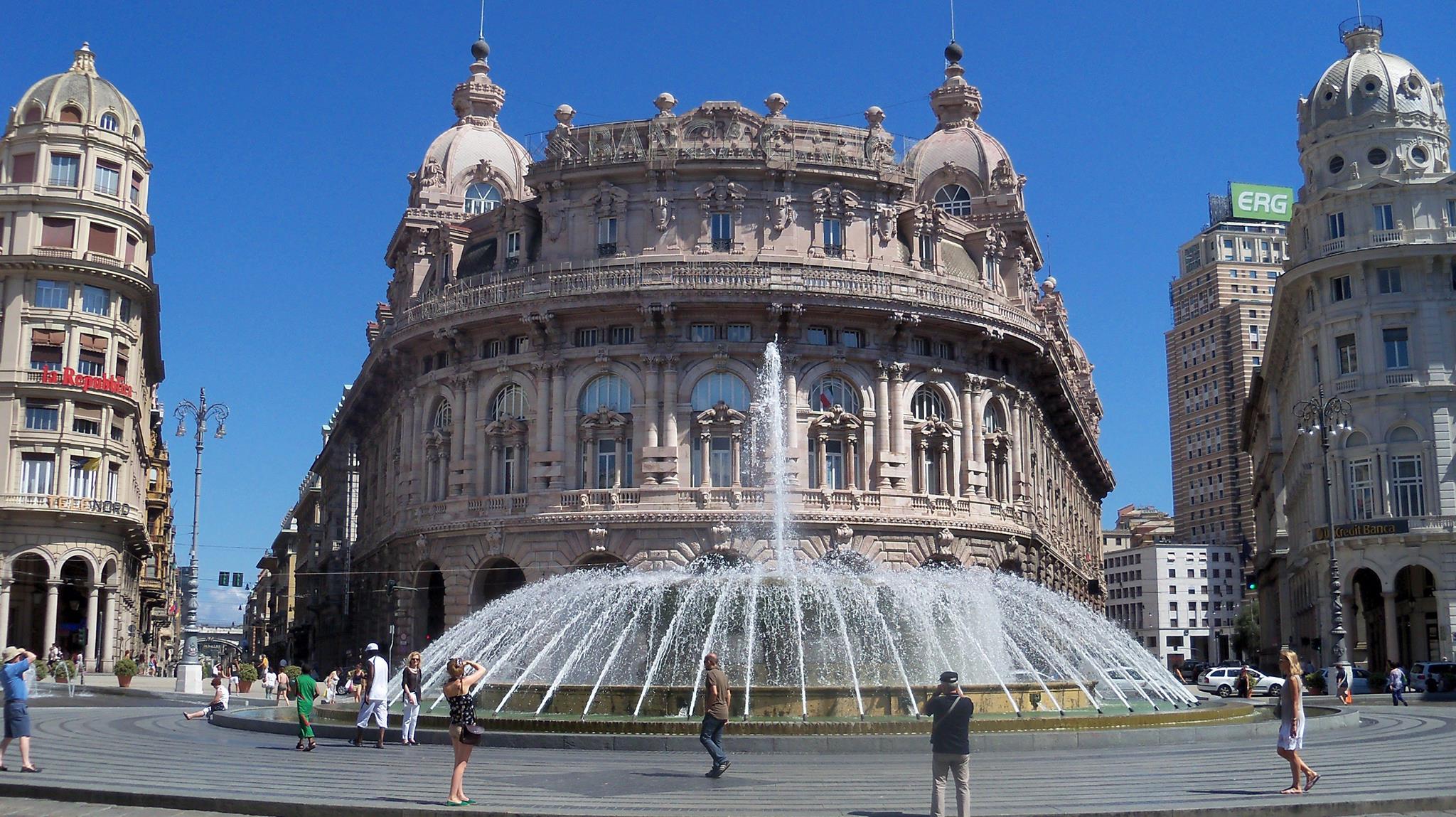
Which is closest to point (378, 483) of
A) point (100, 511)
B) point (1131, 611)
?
point (100, 511)

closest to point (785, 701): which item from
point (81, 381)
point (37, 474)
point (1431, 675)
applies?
point (1431, 675)

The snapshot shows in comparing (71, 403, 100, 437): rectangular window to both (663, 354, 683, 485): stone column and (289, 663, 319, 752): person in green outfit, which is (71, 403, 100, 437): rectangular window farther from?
(289, 663, 319, 752): person in green outfit

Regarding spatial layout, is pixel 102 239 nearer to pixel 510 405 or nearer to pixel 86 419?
pixel 86 419

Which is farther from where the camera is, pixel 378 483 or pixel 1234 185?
pixel 1234 185

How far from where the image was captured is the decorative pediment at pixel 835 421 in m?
51.4

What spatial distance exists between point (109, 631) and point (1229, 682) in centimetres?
4692

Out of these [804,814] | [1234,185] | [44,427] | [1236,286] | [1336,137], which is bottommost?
[804,814]

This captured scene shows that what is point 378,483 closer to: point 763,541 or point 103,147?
point 103,147

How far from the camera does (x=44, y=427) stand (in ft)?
187

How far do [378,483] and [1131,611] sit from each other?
113 m

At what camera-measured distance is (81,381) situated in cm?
5731

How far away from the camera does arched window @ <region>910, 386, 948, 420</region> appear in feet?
175

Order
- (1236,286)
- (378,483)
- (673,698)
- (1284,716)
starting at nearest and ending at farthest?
(1284,716) → (673,698) → (378,483) → (1236,286)

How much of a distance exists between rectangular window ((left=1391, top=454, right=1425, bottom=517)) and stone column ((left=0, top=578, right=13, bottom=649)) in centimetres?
5201
